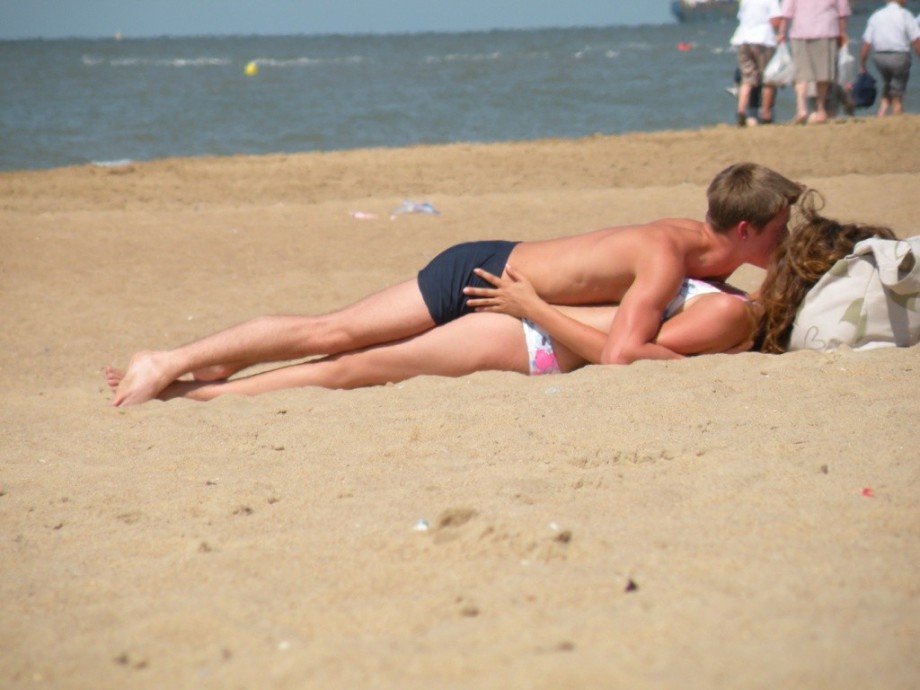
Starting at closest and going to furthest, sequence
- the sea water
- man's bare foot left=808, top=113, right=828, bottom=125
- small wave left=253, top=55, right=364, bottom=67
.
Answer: man's bare foot left=808, top=113, right=828, bottom=125, the sea water, small wave left=253, top=55, right=364, bottom=67

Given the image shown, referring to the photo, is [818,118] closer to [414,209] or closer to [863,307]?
[414,209]

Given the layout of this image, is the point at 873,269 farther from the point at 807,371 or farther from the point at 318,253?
the point at 318,253

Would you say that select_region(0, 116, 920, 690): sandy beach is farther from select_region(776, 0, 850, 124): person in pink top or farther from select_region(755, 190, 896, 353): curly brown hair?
A: select_region(776, 0, 850, 124): person in pink top

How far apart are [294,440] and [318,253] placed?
4520mm

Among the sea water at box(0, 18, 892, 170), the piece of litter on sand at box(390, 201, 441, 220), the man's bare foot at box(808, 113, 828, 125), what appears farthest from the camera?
the sea water at box(0, 18, 892, 170)

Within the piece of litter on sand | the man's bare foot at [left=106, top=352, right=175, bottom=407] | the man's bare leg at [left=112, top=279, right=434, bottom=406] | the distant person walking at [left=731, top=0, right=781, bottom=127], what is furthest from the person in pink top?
the man's bare foot at [left=106, top=352, right=175, bottom=407]

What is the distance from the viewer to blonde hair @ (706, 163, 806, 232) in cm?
461

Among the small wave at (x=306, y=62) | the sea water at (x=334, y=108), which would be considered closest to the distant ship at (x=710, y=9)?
the small wave at (x=306, y=62)

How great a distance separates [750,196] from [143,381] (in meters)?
2.59

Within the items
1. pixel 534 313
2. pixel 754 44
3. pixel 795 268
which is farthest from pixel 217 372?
pixel 754 44

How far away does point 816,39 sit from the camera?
43.2ft

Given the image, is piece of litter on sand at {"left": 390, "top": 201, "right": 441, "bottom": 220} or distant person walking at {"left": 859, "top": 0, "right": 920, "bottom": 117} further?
distant person walking at {"left": 859, "top": 0, "right": 920, "bottom": 117}

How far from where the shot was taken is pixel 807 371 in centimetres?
430

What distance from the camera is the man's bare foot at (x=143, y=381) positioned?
475cm
